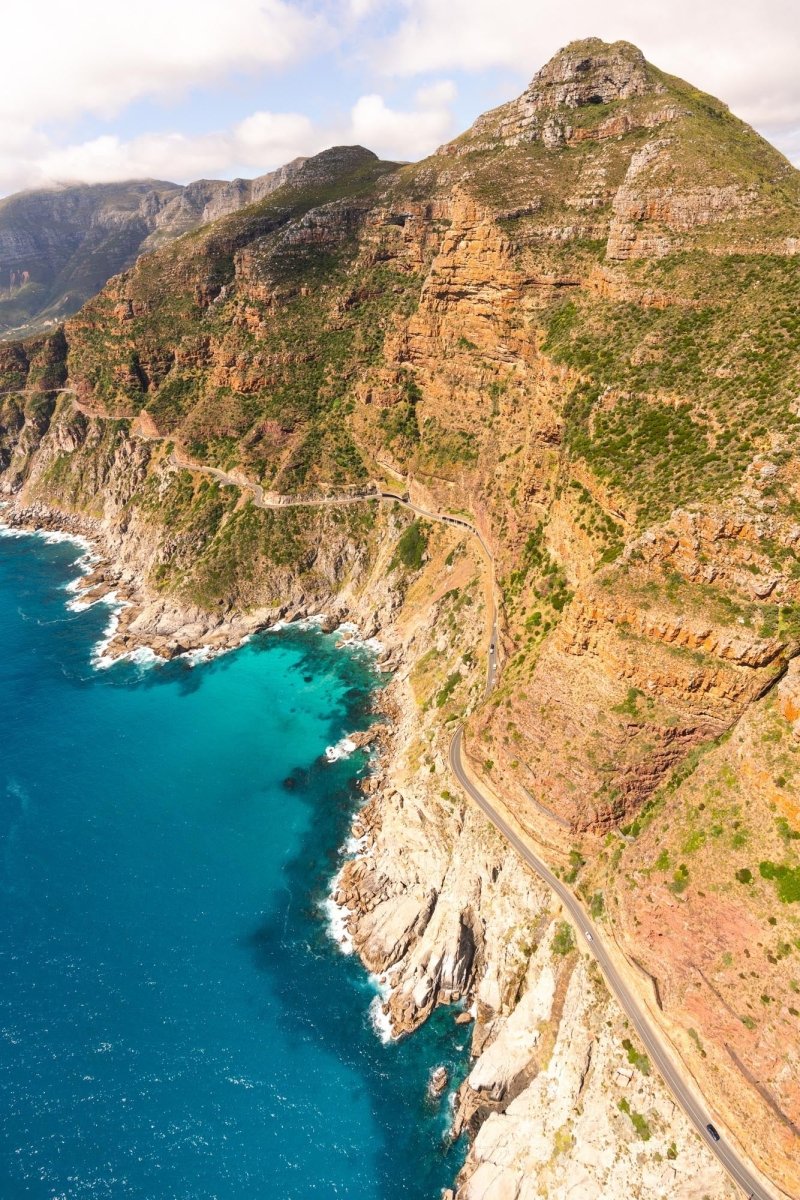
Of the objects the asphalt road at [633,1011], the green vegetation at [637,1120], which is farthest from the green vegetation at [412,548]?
the green vegetation at [637,1120]

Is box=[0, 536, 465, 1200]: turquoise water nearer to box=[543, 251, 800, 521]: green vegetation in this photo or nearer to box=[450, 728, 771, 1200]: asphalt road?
box=[450, 728, 771, 1200]: asphalt road

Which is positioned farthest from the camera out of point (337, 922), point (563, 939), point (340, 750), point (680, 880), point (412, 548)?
point (412, 548)

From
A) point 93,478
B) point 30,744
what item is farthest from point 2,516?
point 30,744

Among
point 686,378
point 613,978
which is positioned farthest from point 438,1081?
point 686,378

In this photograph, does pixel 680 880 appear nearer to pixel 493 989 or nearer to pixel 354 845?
pixel 493 989

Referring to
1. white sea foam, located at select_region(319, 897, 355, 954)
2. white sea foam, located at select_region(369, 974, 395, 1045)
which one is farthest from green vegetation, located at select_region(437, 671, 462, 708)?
white sea foam, located at select_region(369, 974, 395, 1045)

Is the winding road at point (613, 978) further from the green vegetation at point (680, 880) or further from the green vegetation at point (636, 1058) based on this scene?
the green vegetation at point (680, 880)
